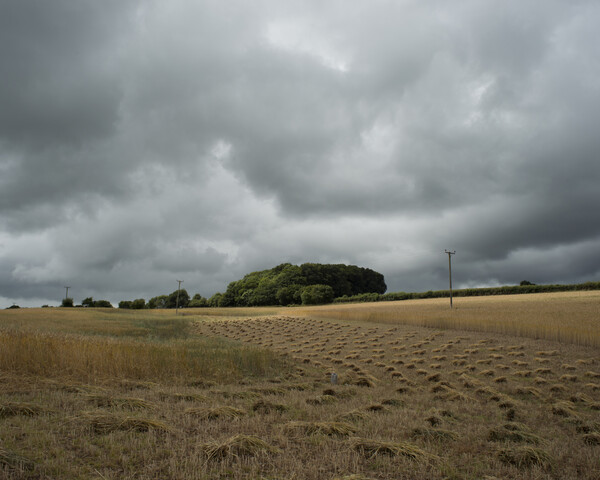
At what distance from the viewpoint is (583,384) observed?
12.8 m

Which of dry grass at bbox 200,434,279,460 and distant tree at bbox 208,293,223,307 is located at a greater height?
dry grass at bbox 200,434,279,460

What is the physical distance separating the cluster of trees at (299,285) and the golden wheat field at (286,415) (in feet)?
243

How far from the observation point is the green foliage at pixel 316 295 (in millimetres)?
88750

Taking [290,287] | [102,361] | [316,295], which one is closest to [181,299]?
[290,287]

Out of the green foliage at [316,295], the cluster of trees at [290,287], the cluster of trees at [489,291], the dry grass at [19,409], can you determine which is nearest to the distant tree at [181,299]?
the cluster of trees at [290,287]

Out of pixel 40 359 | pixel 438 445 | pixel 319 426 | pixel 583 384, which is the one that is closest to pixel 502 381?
pixel 583 384

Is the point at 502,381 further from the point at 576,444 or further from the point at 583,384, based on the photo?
the point at 576,444

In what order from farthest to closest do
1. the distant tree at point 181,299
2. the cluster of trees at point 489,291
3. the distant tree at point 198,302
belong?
the distant tree at point 198,302, the distant tree at point 181,299, the cluster of trees at point 489,291

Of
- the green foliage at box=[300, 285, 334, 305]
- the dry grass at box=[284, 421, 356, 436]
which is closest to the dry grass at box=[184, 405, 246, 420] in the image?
the dry grass at box=[284, 421, 356, 436]

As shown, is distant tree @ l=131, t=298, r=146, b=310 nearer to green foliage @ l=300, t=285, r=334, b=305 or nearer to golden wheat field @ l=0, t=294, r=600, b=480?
green foliage @ l=300, t=285, r=334, b=305

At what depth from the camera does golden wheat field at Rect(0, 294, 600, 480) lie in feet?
16.3

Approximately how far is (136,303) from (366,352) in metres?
89.8

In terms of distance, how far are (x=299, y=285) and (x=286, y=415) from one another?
303 ft

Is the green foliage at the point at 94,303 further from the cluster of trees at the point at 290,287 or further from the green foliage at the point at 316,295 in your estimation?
the green foliage at the point at 316,295
